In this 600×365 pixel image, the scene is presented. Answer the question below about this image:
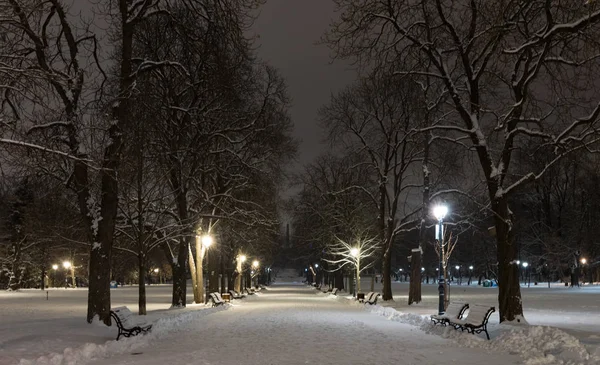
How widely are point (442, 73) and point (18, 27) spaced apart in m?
11.9

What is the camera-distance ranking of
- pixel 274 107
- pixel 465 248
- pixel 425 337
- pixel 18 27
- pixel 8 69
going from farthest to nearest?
pixel 465 248, pixel 274 107, pixel 425 337, pixel 18 27, pixel 8 69

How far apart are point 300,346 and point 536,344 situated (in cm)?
527

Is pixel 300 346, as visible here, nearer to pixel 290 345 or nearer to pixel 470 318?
pixel 290 345

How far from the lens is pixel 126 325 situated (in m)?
16.1

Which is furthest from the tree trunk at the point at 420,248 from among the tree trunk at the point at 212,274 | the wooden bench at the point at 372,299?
the tree trunk at the point at 212,274

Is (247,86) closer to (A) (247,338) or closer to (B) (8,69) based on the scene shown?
(A) (247,338)

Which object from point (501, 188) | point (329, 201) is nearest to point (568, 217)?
point (329, 201)

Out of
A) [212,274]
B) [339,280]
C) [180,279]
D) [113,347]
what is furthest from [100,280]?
[339,280]

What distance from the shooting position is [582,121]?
1563cm

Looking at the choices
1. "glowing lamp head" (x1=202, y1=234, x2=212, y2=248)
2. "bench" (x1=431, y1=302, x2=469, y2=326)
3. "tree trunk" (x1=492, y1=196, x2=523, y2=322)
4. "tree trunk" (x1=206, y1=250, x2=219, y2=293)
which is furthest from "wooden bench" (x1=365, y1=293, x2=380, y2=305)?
"tree trunk" (x1=492, y1=196, x2=523, y2=322)

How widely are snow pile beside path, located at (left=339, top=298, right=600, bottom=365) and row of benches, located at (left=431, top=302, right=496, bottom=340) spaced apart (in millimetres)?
248

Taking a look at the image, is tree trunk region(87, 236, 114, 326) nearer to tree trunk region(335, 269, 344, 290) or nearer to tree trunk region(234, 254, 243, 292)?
tree trunk region(234, 254, 243, 292)

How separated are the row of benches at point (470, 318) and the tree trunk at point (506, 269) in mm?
1194

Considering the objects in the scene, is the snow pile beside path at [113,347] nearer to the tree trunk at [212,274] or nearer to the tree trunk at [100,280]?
the tree trunk at [100,280]
